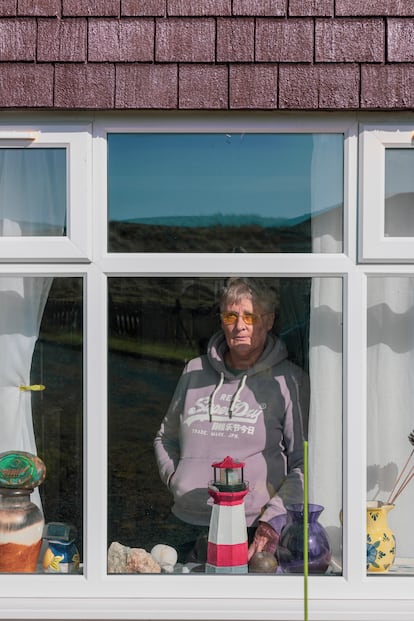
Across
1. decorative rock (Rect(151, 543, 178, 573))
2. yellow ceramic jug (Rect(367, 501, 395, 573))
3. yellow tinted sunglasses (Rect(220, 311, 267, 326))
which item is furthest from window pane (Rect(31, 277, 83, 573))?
yellow ceramic jug (Rect(367, 501, 395, 573))

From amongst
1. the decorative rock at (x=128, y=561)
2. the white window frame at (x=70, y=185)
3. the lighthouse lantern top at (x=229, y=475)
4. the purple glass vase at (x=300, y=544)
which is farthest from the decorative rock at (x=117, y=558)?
the white window frame at (x=70, y=185)

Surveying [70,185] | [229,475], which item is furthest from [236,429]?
[70,185]

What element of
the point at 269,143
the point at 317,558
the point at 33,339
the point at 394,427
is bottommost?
the point at 317,558

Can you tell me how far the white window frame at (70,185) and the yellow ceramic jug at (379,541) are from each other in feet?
4.32

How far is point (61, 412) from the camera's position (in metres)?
3.03

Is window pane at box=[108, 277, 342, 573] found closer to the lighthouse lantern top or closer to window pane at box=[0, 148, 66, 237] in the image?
the lighthouse lantern top

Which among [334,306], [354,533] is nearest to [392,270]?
[334,306]

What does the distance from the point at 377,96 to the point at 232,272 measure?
758mm

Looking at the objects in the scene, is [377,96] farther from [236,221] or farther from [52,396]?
[52,396]

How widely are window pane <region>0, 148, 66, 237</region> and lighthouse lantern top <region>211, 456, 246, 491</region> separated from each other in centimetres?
98

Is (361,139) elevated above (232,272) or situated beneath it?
elevated above

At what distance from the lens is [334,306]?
118 inches

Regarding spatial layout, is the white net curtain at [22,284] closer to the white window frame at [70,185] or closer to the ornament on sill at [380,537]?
the white window frame at [70,185]

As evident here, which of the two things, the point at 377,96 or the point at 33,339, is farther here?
the point at 33,339
